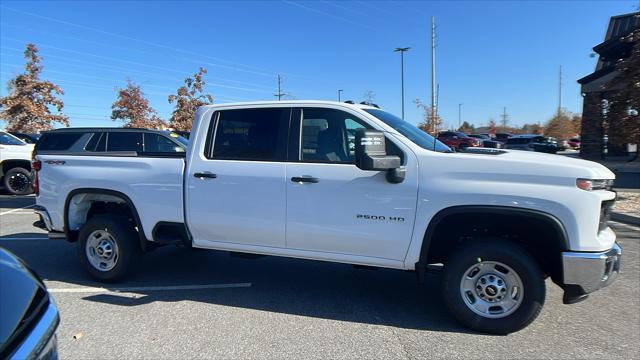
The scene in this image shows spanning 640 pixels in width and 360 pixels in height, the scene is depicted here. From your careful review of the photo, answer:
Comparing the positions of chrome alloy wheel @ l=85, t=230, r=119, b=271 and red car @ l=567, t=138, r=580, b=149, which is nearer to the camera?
chrome alloy wheel @ l=85, t=230, r=119, b=271

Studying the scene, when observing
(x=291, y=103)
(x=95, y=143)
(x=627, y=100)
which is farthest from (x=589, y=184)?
(x=627, y=100)

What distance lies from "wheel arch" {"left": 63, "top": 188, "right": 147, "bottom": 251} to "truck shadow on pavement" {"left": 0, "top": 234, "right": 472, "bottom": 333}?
54 cm

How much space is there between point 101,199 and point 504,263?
14.5 feet

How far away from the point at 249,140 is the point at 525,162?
262 cm

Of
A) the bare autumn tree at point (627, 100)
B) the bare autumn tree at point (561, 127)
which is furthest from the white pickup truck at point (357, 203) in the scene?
the bare autumn tree at point (561, 127)

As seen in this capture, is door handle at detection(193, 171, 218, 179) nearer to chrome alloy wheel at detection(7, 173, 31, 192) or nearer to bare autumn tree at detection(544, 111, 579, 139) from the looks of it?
chrome alloy wheel at detection(7, 173, 31, 192)

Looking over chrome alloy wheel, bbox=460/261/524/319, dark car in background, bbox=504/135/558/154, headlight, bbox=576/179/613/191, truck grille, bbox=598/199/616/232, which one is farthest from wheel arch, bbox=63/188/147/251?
dark car in background, bbox=504/135/558/154

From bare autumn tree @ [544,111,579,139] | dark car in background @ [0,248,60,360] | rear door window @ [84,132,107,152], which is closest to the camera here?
dark car in background @ [0,248,60,360]

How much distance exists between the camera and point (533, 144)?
38938 mm

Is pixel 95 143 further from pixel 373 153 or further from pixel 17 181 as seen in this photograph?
pixel 17 181

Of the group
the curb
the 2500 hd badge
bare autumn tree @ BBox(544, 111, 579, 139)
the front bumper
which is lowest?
the curb

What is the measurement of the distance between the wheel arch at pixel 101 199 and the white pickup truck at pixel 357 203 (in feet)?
0.08

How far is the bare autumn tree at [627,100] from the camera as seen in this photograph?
10.7 meters

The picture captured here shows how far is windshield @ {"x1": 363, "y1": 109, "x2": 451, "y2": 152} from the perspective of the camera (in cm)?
419
